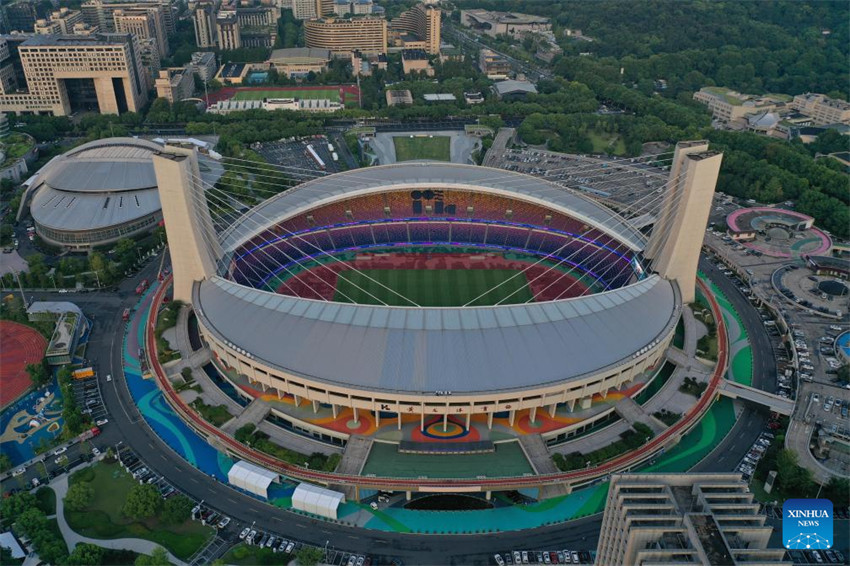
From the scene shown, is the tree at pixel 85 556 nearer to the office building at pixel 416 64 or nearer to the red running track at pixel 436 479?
the red running track at pixel 436 479

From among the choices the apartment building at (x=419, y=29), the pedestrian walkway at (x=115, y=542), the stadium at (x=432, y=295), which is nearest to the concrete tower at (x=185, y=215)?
the stadium at (x=432, y=295)

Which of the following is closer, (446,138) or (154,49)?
(446,138)

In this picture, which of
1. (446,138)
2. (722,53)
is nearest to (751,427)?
(446,138)

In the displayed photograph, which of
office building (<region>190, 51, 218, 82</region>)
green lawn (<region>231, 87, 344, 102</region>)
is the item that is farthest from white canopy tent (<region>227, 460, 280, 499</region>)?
office building (<region>190, 51, 218, 82</region>)

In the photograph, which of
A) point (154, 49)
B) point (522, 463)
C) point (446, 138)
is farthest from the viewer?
point (154, 49)

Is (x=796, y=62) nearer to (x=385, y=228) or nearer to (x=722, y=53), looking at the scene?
(x=722, y=53)

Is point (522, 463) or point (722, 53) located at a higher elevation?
point (722, 53)

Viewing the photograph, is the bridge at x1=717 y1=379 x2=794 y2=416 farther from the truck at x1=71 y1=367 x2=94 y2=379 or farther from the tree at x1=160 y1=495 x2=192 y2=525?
the truck at x1=71 y1=367 x2=94 y2=379
